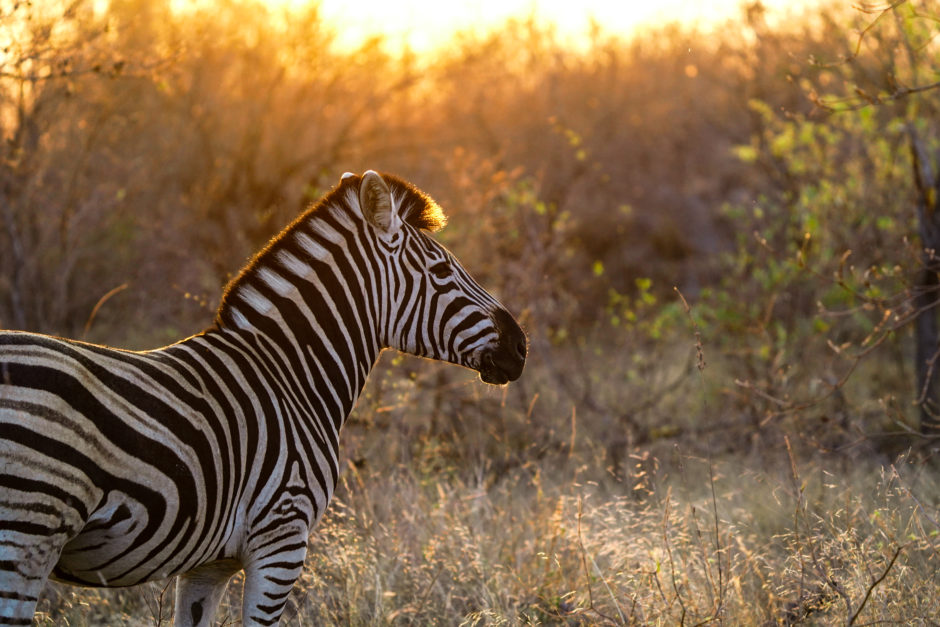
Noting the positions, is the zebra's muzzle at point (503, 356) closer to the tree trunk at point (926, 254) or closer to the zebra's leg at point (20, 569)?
the zebra's leg at point (20, 569)

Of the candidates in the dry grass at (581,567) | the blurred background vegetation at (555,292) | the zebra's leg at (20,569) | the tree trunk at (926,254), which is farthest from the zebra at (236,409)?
the tree trunk at (926,254)

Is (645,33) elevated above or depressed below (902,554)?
above

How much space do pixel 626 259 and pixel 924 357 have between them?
890 cm

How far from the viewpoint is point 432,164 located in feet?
45.2

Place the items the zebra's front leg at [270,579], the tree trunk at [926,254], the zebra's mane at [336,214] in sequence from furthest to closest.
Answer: the tree trunk at [926,254]
the zebra's mane at [336,214]
the zebra's front leg at [270,579]

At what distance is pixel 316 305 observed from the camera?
3.53 meters

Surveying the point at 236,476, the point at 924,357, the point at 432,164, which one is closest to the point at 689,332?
the point at 924,357

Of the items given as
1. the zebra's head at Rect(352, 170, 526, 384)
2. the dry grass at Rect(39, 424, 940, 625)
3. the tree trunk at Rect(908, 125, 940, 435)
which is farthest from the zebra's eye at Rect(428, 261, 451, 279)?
the tree trunk at Rect(908, 125, 940, 435)

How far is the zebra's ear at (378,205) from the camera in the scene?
3533mm

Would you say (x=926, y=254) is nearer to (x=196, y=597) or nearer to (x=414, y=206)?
(x=414, y=206)

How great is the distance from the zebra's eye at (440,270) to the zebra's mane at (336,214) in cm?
25

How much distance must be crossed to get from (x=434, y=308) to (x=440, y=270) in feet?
0.53

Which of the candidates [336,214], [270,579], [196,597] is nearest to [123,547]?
[270,579]

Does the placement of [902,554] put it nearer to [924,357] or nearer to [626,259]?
[924,357]
